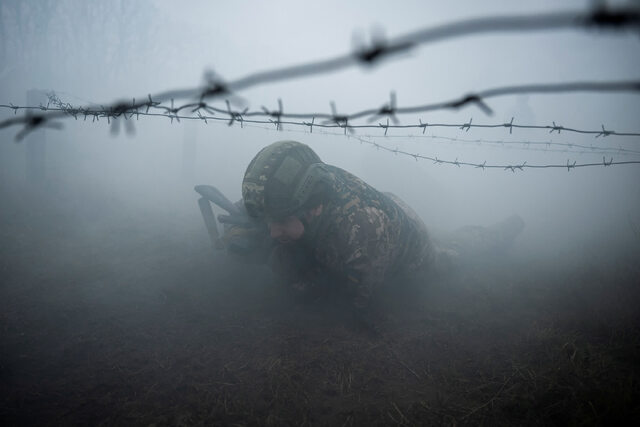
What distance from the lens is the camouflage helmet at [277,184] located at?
3635mm

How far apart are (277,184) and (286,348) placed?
7.18 ft

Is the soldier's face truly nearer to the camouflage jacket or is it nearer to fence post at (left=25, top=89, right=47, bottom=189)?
the camouflage jacket

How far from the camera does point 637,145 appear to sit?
3008cm

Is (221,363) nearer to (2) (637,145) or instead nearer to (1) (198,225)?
(1) (198,225)

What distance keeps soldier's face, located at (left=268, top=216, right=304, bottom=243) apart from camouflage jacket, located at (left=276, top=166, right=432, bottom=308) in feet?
0.64

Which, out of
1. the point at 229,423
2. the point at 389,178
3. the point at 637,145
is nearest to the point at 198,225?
the point at 229,423

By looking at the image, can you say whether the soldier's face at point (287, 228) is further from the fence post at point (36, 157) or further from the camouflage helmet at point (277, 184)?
the fence post at point (36, 157)

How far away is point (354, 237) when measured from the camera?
3.83 meters

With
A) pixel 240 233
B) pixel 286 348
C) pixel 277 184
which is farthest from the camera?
pixel 240 233

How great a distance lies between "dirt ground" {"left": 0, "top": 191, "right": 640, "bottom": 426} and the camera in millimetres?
2578

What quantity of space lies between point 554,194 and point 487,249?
84.6ft

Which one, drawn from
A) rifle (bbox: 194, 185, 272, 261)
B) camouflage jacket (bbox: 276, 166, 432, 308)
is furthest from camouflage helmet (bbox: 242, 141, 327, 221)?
rifle (bbox: 194, 185, 272, 261)

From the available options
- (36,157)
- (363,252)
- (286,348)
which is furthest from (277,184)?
(36,157)

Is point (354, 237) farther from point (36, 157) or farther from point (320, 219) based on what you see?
point (36, 157)
